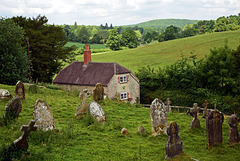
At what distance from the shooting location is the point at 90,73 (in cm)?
4750

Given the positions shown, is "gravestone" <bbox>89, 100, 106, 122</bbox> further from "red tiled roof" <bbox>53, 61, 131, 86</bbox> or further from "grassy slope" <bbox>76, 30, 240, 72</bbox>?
"grassy slope" <bbox>76, 30, 240, 72</bbox>

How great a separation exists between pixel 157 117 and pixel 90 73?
33.6 m

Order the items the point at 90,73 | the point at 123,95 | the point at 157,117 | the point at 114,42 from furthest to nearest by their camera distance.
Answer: the point at 114,42
the point at 90,73
the point at 123,95
the point at 157,117

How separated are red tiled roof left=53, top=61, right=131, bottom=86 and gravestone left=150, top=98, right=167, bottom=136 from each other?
2976 centimetres

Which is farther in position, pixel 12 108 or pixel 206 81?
pixel 206 81

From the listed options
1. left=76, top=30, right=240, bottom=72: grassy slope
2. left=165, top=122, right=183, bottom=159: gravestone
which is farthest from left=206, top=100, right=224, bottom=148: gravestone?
left=76, top=30, right=240, bottom=72: grassy slope

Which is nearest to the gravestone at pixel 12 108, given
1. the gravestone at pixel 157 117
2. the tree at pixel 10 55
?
the gravestone at pixel 157 117

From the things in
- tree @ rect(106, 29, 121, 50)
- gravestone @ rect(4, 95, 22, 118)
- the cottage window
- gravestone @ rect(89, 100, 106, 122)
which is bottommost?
the cottage window

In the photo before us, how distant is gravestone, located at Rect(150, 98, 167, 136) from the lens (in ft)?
47.9

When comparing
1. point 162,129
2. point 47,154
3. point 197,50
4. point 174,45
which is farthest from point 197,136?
point 174,45

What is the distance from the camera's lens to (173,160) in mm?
11148

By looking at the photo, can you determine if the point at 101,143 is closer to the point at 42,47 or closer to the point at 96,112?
the point at 96,112

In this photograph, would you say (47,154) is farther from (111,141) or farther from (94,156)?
(111,141)

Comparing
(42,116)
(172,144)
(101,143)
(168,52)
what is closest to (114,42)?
(168,52)
